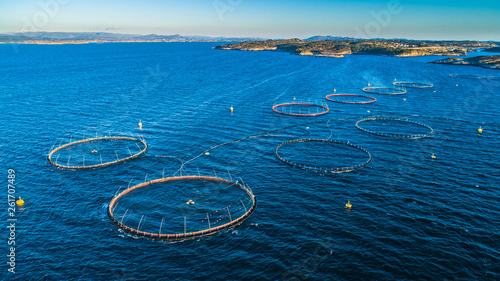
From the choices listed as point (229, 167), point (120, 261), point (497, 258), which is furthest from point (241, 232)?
point (497, 258)

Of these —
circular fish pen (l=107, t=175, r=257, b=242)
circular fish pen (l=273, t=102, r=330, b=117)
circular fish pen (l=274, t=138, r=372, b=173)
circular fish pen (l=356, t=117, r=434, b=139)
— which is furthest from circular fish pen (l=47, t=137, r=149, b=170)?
circular fish pen (l=356, t=117, r=434, b=139)

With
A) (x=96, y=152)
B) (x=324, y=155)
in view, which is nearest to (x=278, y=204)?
(x=324, y=155)

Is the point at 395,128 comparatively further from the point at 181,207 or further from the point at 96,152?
the point at 96,152

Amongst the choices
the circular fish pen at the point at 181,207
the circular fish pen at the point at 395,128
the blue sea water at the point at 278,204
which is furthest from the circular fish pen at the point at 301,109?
the circular fish pen at the point at 181,207

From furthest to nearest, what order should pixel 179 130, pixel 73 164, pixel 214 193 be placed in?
pixel 179 130 → pixel 73 164 → pixel 214 193

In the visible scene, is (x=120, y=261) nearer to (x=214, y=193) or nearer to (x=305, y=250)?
(x=214, y=193)
